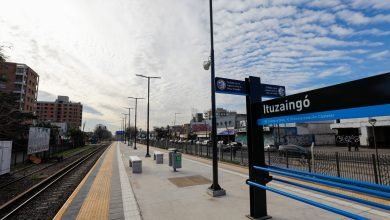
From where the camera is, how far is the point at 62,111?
424 feet

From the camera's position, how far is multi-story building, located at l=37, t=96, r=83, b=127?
12519 cm

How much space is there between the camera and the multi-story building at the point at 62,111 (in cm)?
12519

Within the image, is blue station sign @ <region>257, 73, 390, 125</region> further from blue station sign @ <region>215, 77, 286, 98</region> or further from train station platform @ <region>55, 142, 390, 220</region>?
train station platform @ <region>55, 142, 390, 220</region>

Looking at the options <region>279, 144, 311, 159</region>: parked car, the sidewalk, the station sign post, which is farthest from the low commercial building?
the station sign post

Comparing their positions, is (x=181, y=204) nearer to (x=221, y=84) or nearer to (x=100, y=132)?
(x=221, y=84)

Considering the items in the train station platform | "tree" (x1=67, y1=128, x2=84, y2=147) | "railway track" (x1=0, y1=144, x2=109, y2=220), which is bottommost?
"railway track" (x1=0, y1=144, x2=109, y2=220)

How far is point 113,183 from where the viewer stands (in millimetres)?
9953

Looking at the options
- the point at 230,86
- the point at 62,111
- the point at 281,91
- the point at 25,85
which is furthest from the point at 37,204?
the point at 62,111

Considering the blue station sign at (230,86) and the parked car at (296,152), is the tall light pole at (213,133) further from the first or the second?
the parked car at (296,152)

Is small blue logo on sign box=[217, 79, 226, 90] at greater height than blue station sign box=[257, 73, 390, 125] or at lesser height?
greater

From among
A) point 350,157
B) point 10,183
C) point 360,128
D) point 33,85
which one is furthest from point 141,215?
point 33,85

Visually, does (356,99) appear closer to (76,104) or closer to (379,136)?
(379,136)

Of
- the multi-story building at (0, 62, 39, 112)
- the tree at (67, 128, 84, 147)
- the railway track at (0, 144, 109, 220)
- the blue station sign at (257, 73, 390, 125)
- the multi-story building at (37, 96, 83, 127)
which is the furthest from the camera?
the multi-story building at (37, 96, 83, 127)

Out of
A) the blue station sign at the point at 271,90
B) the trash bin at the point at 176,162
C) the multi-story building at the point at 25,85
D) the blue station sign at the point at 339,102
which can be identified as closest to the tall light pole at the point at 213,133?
the blue station sign at the point at 271,90
